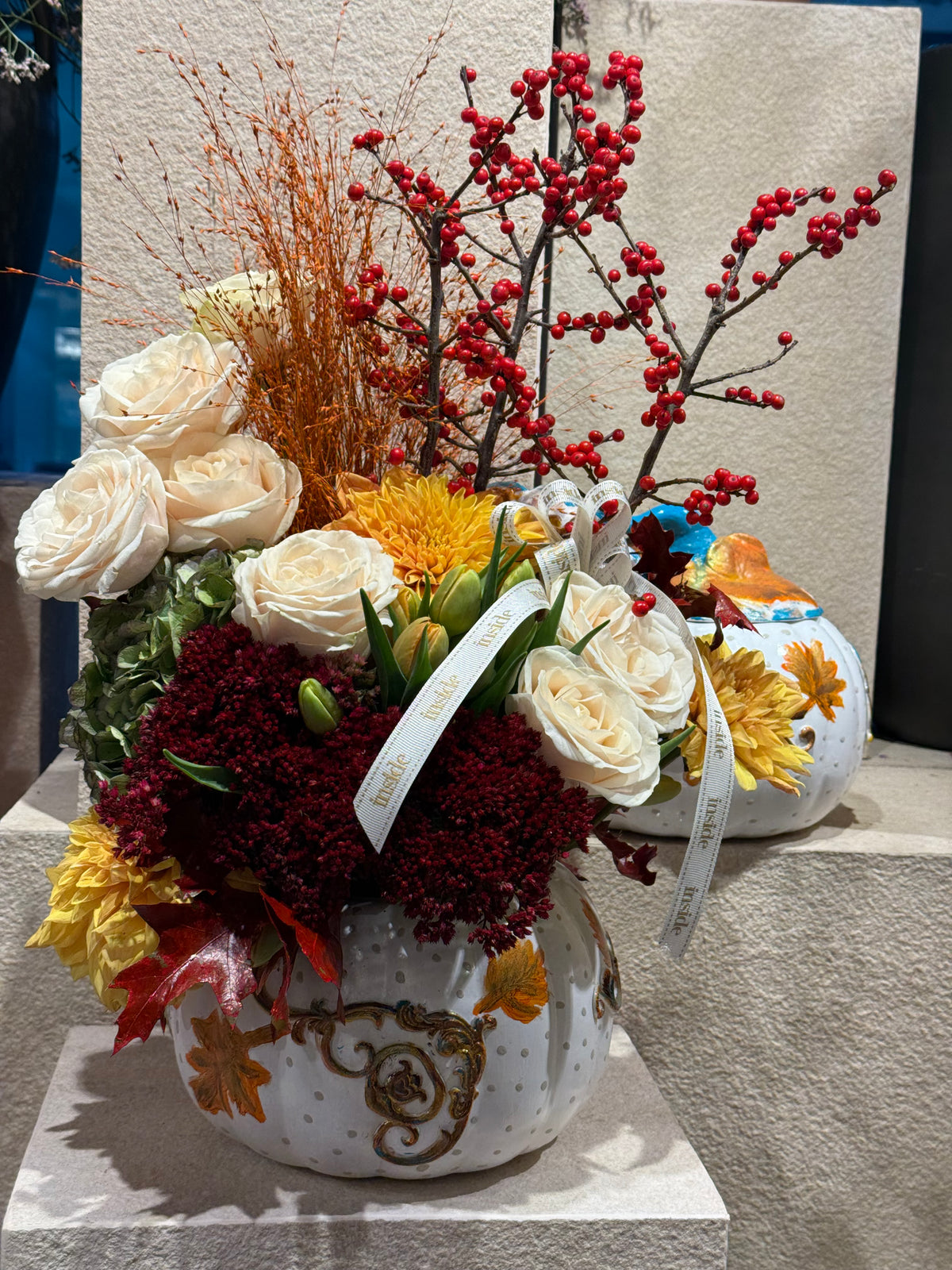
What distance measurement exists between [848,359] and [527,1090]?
107 centimetres

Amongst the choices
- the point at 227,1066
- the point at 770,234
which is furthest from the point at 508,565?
the point at 770,234

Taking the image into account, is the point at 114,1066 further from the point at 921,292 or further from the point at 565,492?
the point at 921,292

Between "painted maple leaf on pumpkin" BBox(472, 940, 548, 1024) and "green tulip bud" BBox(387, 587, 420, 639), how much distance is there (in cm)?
19

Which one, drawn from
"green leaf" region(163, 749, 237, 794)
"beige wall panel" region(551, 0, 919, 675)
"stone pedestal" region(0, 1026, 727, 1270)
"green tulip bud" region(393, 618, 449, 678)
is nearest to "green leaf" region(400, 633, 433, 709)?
"green tulip bud" region(393, 618, 449, 678)

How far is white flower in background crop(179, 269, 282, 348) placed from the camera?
76cm

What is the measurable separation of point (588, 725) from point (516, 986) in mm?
162

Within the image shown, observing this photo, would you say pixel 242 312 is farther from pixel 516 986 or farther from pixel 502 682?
pixel 516 986

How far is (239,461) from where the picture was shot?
67 centimetres

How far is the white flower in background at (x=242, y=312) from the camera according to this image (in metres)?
0.76

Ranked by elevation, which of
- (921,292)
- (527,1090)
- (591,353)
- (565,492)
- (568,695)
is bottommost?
(527,1090)

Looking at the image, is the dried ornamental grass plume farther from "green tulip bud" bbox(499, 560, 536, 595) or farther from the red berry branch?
"green tulip bud" bbox(499, 560, 536, 595)

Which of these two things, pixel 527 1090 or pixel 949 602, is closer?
pixel 527 1090

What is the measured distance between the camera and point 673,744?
65cm

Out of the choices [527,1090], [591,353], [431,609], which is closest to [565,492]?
[431,609]
